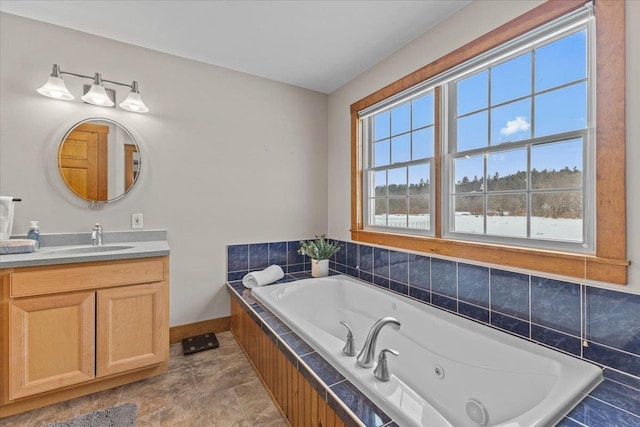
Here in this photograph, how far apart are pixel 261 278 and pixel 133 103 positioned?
1669 mm

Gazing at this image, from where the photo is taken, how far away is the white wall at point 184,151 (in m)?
1.92

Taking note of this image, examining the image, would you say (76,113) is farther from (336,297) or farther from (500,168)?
(500,168)

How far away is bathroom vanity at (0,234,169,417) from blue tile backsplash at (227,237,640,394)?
1737mm

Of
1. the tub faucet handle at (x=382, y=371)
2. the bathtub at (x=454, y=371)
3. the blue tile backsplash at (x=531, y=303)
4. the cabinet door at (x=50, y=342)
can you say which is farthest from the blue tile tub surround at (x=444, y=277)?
the cabinet door at (x=50, y=342)

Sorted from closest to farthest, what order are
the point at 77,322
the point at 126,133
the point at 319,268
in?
1. the point at 77,322
2. the point at 126,133
3. the point at 319,268

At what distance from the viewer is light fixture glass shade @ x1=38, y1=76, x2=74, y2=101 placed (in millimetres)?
1851

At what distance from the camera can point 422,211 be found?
219cm

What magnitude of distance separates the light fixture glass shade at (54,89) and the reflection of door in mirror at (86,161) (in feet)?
0.72

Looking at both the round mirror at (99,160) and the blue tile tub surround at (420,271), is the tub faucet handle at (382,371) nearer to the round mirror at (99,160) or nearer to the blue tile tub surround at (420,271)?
the blue tile tub surround at (420,271)

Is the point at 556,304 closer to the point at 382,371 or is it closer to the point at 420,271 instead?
the point at 420,271

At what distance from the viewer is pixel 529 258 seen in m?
1.46

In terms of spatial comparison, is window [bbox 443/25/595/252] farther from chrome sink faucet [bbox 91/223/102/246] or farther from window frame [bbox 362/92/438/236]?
chrome sink faucet [bbox 91/223/102/246]

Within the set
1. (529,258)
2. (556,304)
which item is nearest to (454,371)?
(556,304)

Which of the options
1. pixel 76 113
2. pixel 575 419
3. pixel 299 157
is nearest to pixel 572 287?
pixel 575 419
